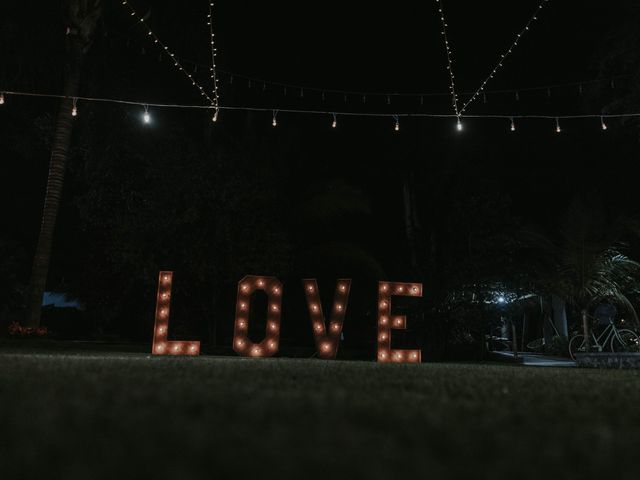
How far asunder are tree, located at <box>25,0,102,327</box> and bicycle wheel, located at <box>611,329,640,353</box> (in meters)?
12.4

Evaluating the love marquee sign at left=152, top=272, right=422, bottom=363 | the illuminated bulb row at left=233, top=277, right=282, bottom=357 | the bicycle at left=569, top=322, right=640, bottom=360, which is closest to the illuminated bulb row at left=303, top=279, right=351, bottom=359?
the love marquee sign at left=152, top=272, right=422, bottom=363

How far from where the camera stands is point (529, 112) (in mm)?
15305

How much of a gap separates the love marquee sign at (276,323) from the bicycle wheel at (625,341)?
5.12 m

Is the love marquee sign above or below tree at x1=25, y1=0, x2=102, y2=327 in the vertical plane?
below

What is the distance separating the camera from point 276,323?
11195 mm

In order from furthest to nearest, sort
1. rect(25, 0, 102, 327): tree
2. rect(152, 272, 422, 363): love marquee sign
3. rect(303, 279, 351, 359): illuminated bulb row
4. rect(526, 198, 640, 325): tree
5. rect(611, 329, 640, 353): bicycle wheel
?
rect(526, 198, 640, 325): tree
rect(611, 329, 640, 353): bicycle wheel
rect(25, 0, 102, 327): tree
rect(303, 279, 351, 359): illuminated bulb row
rect(152, 272, 422, 363): love marquee sign

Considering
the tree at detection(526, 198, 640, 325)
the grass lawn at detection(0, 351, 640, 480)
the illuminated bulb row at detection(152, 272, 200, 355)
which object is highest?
the tree at detection(526, 198, 640, 325)

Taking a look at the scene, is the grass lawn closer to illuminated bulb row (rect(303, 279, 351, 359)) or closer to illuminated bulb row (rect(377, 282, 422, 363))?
illuminated bulb row (rect(377, 282, 422, 363))

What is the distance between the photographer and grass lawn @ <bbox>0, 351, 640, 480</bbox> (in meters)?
1.53

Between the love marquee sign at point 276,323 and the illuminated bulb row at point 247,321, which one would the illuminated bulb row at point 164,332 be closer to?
the love marquee sign at point 276,323

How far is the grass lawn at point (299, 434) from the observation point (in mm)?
1530

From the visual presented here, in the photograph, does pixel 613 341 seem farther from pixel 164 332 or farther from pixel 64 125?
pixel 64 125

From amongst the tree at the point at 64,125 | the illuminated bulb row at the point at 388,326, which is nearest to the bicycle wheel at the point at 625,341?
the illuminated bulb row at the point at 388,326

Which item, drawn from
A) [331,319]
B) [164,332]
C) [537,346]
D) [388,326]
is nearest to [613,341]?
[388,326]
